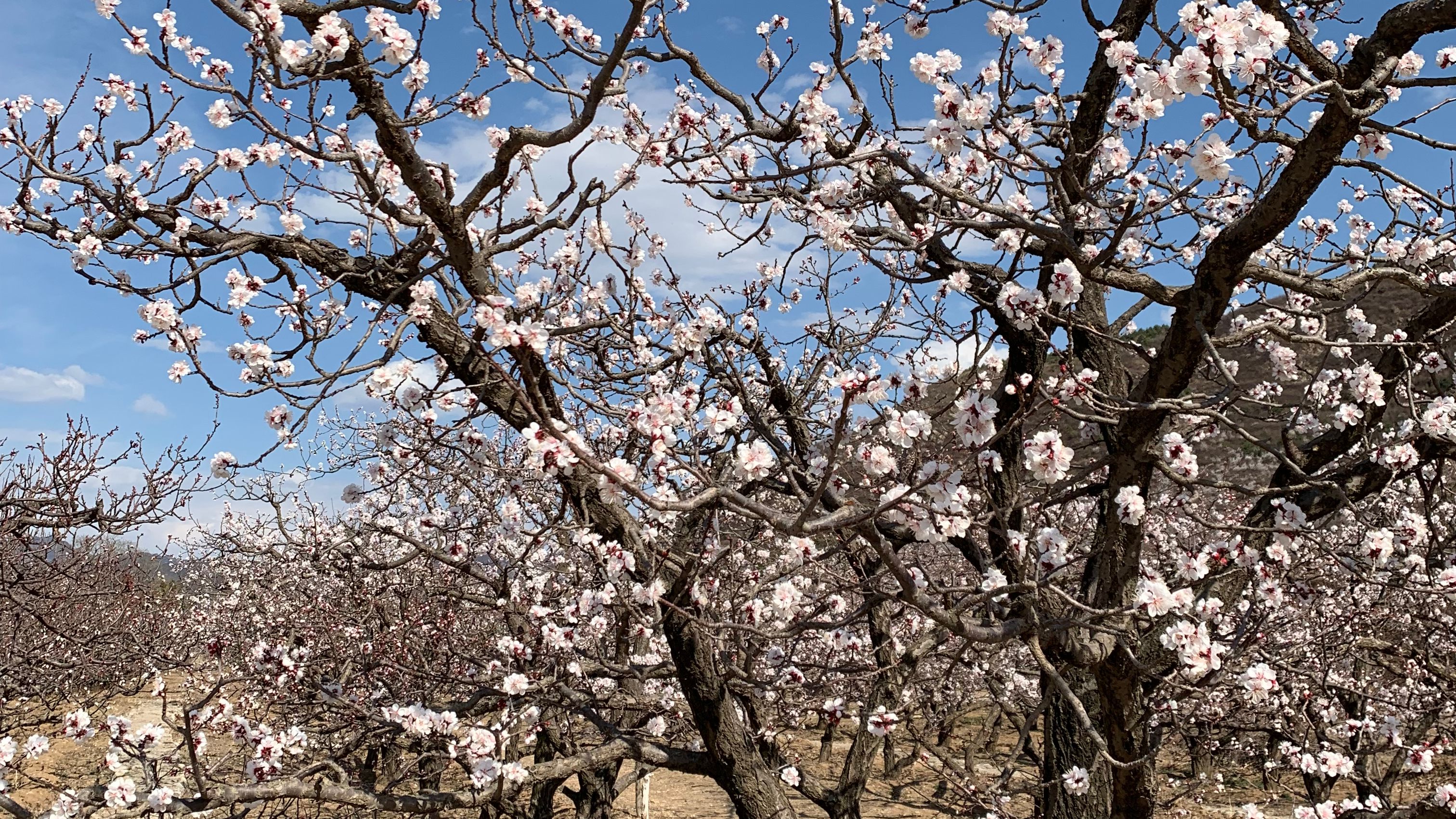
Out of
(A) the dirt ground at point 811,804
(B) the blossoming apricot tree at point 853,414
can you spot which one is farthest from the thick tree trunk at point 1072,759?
(A) the dirt ground at point 811,804

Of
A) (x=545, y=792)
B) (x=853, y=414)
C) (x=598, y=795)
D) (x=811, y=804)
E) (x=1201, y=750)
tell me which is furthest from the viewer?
(x=811, y=804)

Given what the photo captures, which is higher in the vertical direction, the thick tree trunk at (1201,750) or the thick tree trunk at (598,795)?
the thick tree trunk at (1201,750)

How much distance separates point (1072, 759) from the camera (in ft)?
17.1

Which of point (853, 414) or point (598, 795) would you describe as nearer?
point (853, 414)

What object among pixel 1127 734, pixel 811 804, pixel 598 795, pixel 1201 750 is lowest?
pixel 811 804

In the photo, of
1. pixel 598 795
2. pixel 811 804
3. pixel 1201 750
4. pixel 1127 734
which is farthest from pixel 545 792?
pixel 1201 750

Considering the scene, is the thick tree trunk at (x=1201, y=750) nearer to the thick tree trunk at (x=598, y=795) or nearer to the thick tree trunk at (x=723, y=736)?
the thick tree trunk at (x=723, y=736)

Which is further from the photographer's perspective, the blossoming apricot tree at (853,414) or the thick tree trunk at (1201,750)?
the thick tree trunk at (1201,750)

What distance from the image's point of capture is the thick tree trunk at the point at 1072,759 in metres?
5.08

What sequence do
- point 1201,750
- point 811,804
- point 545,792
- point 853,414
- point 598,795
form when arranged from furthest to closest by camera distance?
point 811,804, point 1201,750, point 598,795, point 545,792, point 853,414

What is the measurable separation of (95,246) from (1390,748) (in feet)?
26.5

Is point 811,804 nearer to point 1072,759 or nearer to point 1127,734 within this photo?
point 1072,759

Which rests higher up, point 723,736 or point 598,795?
point 723,736

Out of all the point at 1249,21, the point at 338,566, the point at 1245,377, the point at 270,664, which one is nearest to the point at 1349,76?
the point at 1249,21
